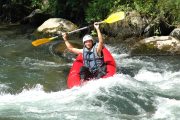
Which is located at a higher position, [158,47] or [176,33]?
[176,33]

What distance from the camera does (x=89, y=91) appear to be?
24.1ft

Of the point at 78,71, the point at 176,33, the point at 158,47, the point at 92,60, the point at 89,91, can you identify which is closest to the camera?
the point at 89,91

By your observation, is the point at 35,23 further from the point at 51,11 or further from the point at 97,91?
the point at 97,91

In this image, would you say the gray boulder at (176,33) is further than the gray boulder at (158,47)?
Yes

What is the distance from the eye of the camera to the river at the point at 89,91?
6461 mm

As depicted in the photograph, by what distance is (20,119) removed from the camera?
6262 mm

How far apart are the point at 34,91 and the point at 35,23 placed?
27.9 ft

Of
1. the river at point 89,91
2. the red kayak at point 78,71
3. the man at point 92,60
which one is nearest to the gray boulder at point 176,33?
the river at point 89,91

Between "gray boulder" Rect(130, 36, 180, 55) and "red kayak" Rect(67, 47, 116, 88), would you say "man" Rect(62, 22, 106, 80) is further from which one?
"gray boulder" Rect(130, 36, 180, 55)

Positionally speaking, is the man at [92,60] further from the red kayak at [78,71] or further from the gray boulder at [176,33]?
the gray boulder at [176,33]

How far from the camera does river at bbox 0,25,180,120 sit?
646 cm

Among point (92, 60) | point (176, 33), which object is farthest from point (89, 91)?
point (176, 33)

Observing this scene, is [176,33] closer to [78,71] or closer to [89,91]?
[78,71]

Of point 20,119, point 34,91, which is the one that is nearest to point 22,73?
point 34,91
